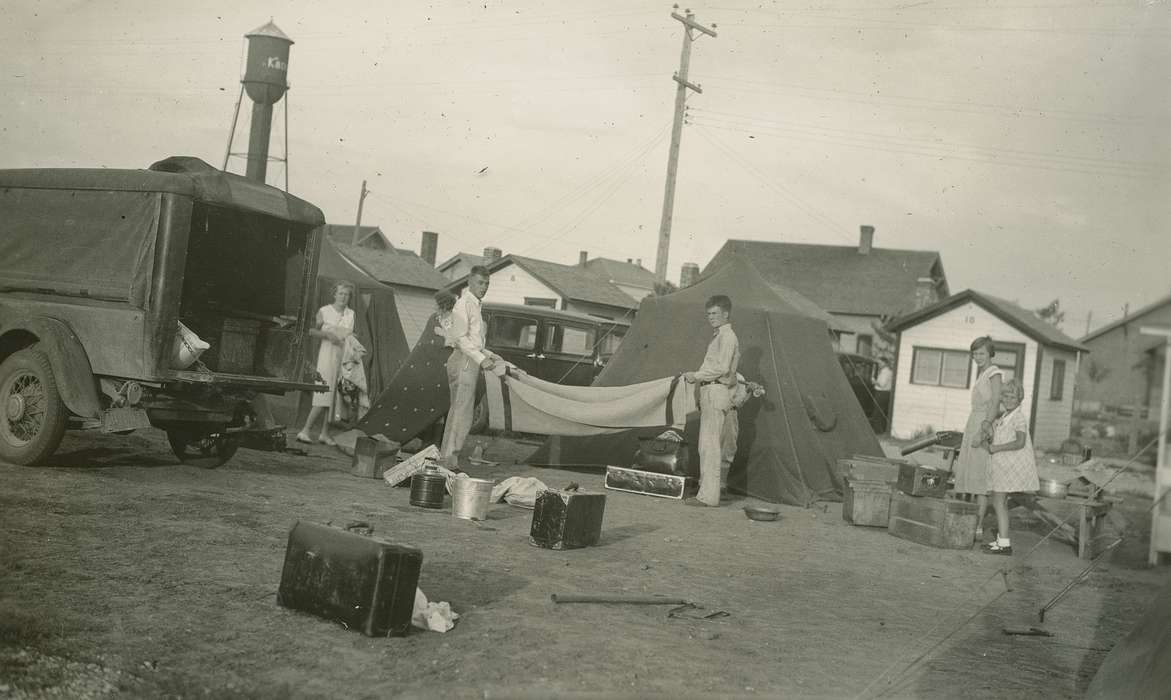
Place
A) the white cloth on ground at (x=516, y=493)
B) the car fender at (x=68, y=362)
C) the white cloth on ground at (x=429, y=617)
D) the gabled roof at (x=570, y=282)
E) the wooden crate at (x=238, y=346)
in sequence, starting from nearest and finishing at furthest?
the white cloth on ground at (x=429, y=617), the car fender at (x=68, y=362), the white cloth on ground at (x=516, y=493), the wooden crate at (x=238, y=346), the gabled roof at (x=570, y=282)

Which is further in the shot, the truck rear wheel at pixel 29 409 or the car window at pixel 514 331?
the car window at pixel 514 331

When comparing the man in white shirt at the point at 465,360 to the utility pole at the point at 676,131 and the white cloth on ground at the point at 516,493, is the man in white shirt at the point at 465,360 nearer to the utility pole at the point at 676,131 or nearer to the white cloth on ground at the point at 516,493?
the white cloth on ground at the point at 516,493

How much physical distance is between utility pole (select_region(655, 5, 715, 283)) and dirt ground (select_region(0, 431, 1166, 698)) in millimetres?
16166

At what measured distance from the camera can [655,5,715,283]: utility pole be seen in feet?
83.0

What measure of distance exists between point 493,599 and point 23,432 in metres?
4.95

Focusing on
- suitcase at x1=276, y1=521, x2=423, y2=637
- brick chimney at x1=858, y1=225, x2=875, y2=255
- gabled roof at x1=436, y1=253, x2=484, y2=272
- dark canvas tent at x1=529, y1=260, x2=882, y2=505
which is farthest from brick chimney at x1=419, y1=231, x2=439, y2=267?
suitcase at x1=276, y1=521, x2=423, y2=637

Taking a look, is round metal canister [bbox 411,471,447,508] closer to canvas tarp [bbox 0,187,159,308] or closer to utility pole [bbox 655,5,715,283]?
canvas tarp [bbox 0,187,159,308]

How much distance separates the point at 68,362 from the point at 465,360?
3696 mm

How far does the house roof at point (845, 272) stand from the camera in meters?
44.2

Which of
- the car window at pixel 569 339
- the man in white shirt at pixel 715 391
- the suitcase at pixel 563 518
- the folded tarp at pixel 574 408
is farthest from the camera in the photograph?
the car window at pixel 569 339

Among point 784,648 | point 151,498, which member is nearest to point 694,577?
point 784,648

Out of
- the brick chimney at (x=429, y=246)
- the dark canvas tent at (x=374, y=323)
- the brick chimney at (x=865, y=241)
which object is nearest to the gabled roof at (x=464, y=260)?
the brick chimney at (x=429, y=246)

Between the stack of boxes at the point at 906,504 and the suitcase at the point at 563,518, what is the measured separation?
401 cm

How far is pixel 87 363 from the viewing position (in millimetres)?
8133
